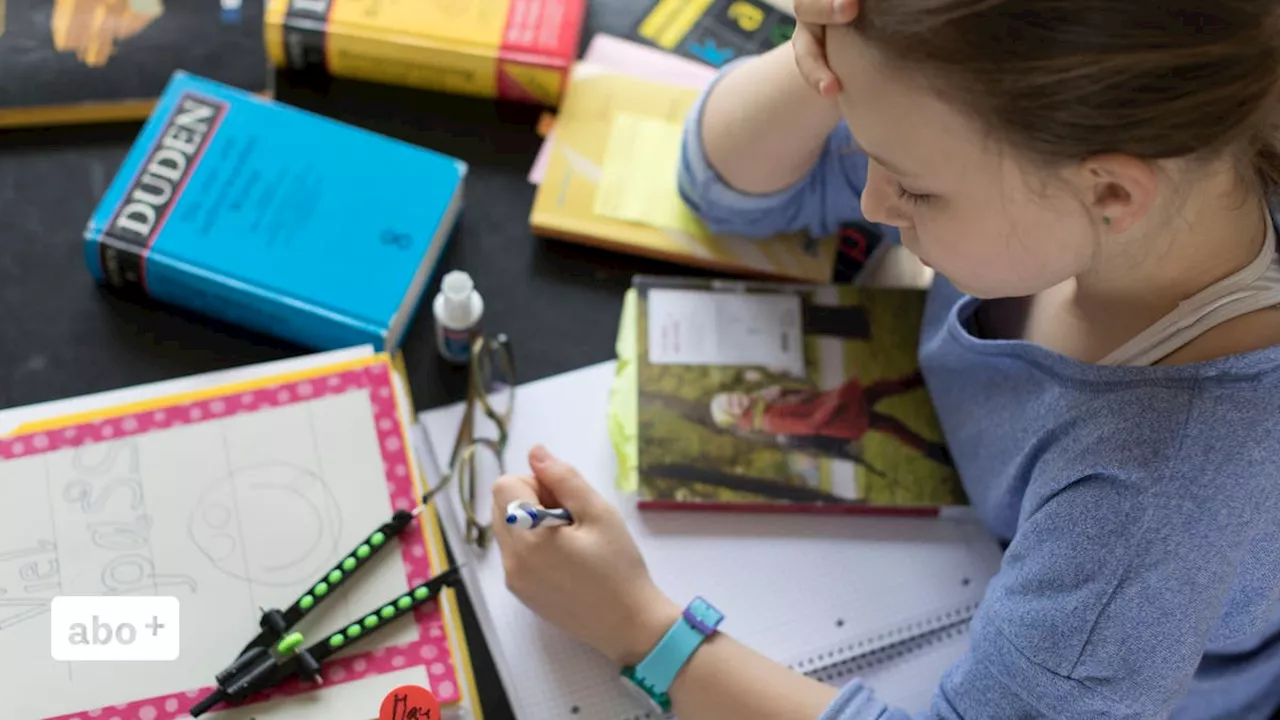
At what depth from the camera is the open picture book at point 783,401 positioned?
72cm

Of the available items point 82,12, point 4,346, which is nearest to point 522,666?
point 4,346

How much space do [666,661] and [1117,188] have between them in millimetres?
354

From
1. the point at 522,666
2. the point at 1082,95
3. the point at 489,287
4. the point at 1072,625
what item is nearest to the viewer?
the point at 1082,95

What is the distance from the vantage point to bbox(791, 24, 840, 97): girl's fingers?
520 millimetres

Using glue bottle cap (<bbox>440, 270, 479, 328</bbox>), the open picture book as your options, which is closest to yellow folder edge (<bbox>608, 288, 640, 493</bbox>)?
the open picture book

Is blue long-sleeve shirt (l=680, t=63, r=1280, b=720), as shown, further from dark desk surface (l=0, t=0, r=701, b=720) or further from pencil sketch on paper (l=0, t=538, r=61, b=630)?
pencil sketch on paper (l=0, t=538, r=61, b=630)

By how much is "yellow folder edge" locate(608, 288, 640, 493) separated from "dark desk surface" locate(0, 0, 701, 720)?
0.06 feet

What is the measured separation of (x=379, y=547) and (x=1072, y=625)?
1.23ft

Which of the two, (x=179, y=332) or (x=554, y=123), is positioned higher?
(x=554, y=123)

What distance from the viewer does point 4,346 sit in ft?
2.38

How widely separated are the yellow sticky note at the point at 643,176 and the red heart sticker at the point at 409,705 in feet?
1.14

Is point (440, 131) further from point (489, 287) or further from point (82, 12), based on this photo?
point (82, 12)

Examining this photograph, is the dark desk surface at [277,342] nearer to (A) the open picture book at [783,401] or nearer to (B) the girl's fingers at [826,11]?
(A) the open picture book at [783,401]

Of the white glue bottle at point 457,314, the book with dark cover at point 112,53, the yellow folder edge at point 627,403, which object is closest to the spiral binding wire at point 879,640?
the yellow folder edge at point 627,403
